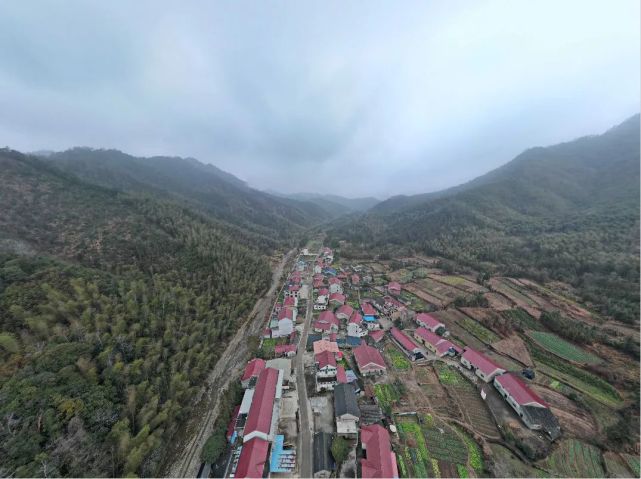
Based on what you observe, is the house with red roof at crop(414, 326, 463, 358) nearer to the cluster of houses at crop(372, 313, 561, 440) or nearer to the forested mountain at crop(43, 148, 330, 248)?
the cluster of houses at crop(372, 313, 561, 440)

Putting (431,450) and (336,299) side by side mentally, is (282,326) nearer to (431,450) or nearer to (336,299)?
(336,299)

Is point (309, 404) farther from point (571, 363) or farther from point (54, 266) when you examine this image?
point (54, 266)

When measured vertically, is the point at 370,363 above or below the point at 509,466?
above

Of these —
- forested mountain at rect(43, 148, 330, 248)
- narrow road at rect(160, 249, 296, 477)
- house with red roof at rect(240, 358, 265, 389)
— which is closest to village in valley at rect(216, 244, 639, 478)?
house with red roof at rect(240, 358, 265, 389)

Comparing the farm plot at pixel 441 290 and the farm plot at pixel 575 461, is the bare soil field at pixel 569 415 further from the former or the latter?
the farm plot at pixel 441 290

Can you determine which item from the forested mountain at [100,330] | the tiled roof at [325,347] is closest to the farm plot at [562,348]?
the tiled roof at [325,347]

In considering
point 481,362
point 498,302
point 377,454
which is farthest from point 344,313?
point 498,302
